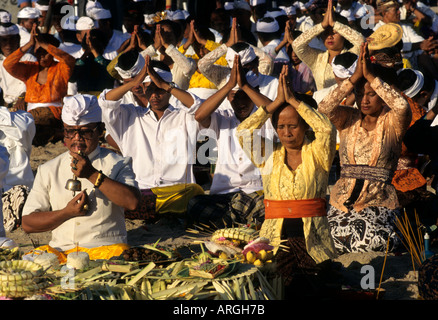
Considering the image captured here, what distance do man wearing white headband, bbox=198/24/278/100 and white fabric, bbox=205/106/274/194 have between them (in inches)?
24.9

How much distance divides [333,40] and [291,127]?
4166 mm

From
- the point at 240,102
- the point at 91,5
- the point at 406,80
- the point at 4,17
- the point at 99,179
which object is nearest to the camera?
the point at 99,179

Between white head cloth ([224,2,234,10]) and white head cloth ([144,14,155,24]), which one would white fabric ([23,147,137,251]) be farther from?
white head cloth ([224,2,234,10])

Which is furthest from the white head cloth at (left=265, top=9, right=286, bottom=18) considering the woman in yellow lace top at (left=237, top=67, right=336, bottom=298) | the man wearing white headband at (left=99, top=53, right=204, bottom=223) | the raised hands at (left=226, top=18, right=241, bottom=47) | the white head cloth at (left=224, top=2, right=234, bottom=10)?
the woman in yellow lace top at (left=237, top=67, right=336, bottom=298)

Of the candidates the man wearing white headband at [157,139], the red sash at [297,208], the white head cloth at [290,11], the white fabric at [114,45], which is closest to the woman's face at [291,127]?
the red sash at [297,208]

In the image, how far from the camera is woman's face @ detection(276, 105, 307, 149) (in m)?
5.87

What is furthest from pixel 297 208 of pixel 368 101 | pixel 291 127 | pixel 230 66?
pixel 230 66

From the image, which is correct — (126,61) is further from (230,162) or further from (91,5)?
(91,5)

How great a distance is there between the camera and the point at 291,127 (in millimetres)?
5902

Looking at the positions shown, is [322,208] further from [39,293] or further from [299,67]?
[299,67]

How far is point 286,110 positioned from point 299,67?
5522 millimetres

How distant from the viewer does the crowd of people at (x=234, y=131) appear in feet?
19.4

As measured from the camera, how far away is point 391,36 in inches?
348
